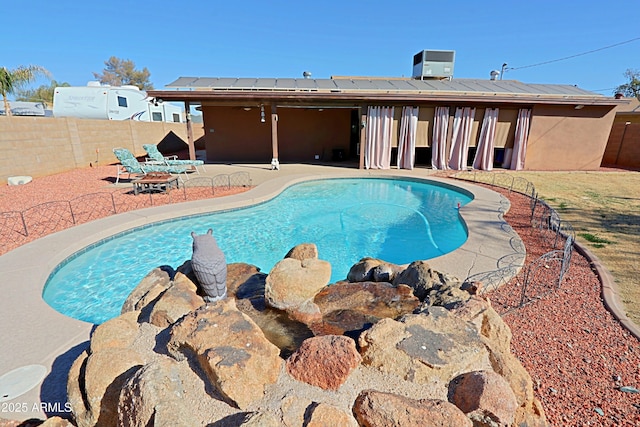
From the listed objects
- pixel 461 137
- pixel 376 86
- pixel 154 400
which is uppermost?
pixel 376 86

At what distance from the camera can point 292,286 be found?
10.6ft

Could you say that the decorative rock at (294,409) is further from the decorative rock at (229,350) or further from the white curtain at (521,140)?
the white curtain at (521,140)

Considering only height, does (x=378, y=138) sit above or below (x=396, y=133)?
below

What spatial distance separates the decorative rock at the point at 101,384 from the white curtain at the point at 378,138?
41.3 ft

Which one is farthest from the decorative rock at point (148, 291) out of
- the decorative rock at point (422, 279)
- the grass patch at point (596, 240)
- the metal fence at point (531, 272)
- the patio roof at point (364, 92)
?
the patio roof at point (364, 92)

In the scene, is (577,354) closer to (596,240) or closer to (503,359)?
(503,359)

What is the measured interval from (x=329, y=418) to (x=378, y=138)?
1289cm

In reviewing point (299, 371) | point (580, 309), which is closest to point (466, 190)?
point (580, 309)

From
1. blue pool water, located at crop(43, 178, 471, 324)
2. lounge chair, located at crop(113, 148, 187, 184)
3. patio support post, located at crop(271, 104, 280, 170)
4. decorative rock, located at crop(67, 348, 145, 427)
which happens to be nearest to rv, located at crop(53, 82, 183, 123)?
lounge chair, located at crop(113, 148, 187, 184)

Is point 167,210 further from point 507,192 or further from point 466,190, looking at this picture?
point 507,192

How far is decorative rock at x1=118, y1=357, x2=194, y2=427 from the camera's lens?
5.50 ft

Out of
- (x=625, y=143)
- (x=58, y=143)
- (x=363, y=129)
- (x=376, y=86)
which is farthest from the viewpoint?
(x=625, y=143)

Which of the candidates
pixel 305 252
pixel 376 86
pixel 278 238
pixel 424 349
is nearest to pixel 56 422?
pixel 424 349

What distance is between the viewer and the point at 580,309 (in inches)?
151
